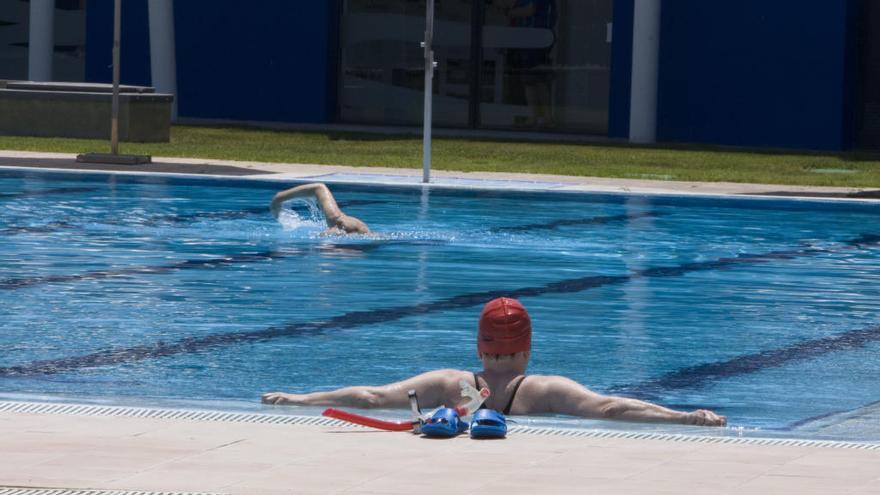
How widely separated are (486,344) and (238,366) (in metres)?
2.47

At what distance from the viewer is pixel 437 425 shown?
728 centimetres

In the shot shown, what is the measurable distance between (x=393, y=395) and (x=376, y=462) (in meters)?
1.61

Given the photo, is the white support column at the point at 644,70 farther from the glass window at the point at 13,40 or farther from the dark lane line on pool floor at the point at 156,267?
the dark lane line on pool floor at the point at 156,267

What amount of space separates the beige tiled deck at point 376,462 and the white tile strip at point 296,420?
0.42ft

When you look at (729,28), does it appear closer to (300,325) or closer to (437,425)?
(300,325)

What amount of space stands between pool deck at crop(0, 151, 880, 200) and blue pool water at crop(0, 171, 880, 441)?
21.3 inches

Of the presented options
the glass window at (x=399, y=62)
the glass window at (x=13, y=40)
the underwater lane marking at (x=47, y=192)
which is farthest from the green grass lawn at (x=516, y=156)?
the glass window at (x=13, y=40)

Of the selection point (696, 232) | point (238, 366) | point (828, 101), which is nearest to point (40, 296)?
point (238, 366)

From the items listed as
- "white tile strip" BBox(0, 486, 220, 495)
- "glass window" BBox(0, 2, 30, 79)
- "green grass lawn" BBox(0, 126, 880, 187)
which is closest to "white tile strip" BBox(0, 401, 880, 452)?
"white tile strip" BBox(0, 486, 220, 495)

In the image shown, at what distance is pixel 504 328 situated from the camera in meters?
8.10

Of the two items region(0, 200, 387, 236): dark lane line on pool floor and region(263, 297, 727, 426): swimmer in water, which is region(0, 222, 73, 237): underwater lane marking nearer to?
region(0, 200, 387, 236): dark lane line on pool floor

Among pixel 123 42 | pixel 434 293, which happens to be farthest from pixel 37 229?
pixel 123 42

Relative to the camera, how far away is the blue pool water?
10016mm

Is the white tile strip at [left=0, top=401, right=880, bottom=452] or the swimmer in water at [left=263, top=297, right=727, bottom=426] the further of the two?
the swimmer in water at [left=263, top=297, right=727, bottom=426]
